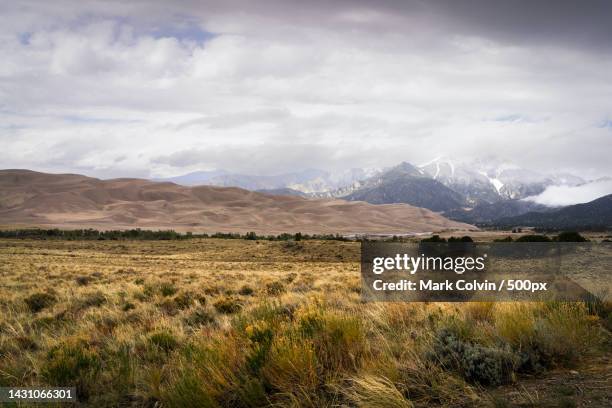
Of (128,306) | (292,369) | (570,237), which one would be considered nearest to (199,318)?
(128,306)

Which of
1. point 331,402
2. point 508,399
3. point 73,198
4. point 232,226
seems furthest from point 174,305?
point 73,198

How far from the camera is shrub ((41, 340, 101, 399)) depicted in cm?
640

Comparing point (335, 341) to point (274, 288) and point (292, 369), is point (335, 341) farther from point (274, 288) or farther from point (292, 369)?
point (274, 288)

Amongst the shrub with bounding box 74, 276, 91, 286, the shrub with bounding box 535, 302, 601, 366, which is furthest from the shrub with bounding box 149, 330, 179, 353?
the shrub with bounding box 74, 276, 91, 286

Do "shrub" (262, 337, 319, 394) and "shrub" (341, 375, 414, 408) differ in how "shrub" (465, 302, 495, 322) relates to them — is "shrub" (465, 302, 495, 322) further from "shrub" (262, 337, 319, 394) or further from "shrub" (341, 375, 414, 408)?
"shrub" (262, 337, 319, 394)

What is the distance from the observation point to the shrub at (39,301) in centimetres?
1366

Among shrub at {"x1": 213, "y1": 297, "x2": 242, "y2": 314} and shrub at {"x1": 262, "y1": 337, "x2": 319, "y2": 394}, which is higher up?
shrub at {"x1": 262, "y1": 337, "x2": 319, "y2": 394}

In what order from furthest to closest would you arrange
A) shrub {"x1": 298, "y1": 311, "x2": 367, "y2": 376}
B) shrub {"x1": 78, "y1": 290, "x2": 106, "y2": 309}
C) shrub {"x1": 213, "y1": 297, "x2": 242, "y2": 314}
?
shrub {"x1": 78, "y1": 290, "x2": 106, "y2": 309}, shrub {"x1": 213, "y1": 297, "x2": 242, "y2": 314}, shrub {"x1": 298, "y1": 311, "x2": 367, "y2": 376}

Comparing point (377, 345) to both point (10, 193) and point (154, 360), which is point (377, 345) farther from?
point (10, 193)

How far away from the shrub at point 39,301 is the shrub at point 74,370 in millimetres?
7659

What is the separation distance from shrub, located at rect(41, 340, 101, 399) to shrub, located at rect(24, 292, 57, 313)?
7659mm

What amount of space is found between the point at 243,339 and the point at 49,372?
2912 millimetres

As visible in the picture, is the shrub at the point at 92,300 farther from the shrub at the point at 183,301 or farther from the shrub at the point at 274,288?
the shrub at the point at 274,288

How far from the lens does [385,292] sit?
10.3m
